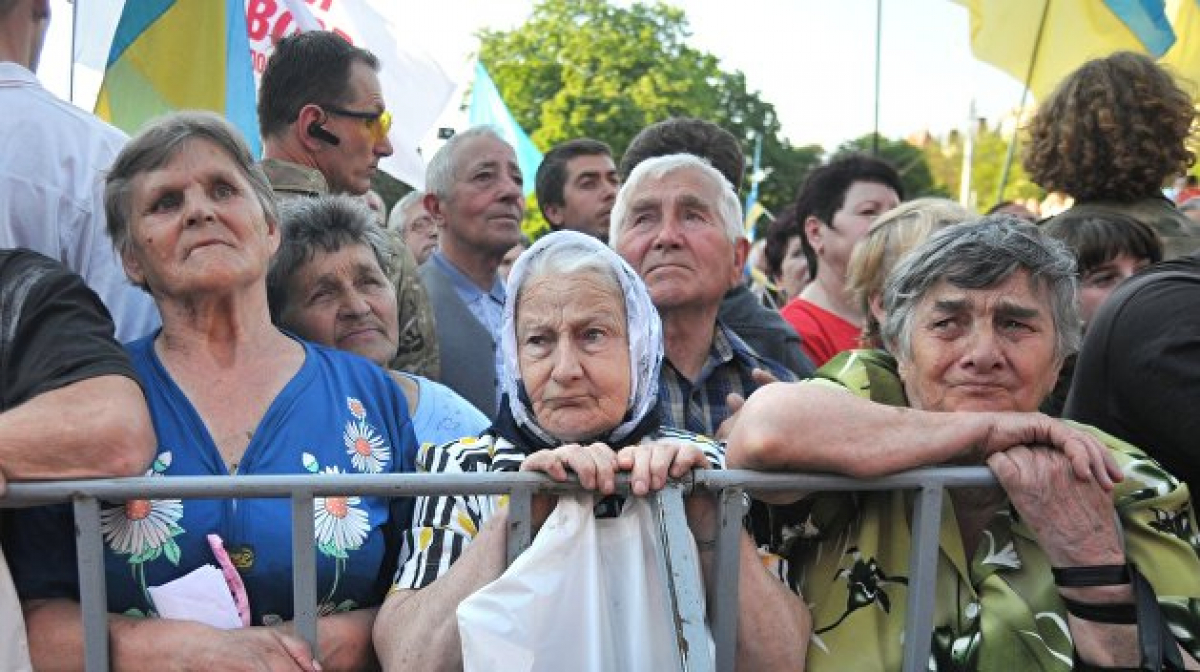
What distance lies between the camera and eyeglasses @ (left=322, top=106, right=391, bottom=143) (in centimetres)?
486

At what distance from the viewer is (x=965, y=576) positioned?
278 cm

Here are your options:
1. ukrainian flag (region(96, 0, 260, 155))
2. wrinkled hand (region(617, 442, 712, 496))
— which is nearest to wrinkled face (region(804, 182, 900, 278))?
ukrainian flag (region(96, 0, 260, 155))

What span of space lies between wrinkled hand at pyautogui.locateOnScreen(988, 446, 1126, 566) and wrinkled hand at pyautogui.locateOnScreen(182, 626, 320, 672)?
1369 mm

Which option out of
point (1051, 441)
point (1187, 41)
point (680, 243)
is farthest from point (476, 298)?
point (1187, 41)

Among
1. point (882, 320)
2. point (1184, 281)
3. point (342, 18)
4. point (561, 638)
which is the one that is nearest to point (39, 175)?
point (561, 638)

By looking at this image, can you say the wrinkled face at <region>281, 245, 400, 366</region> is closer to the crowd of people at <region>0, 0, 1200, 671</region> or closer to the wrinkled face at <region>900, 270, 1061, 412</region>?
the crowd of people at <region>0, 0, 1200, 671</region>

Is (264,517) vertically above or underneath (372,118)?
underneath

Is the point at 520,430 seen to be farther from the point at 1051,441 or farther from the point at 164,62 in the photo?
the point at 164,62

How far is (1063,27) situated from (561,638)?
5.50m

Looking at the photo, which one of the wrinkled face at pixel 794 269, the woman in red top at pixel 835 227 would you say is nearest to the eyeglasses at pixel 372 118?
the woman in red top at pixel 835 227

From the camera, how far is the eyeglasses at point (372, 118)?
4.86 m

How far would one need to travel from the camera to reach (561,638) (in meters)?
2.51

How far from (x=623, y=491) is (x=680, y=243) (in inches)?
67.5

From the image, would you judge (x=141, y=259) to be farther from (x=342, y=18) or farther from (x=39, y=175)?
(x=342, y=18)
